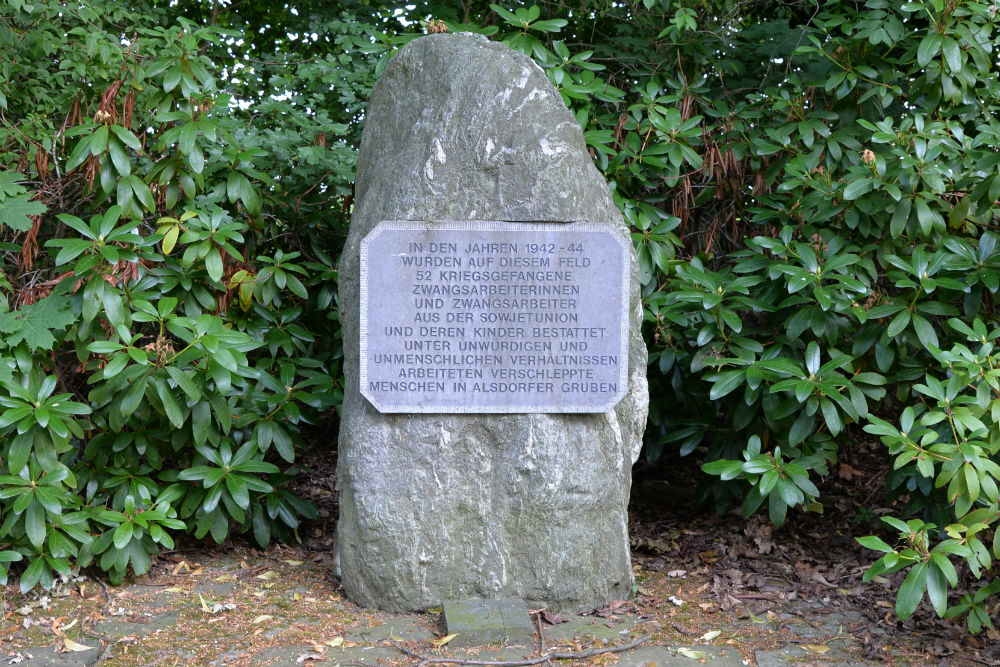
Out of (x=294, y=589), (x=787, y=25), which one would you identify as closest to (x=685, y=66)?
(x=787, y=25)

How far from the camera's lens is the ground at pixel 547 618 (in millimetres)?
3230

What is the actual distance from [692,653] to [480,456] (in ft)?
3.53

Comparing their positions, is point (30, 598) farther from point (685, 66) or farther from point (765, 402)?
point (685, 66)

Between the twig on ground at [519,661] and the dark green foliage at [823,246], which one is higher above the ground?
the dark green foliage at [823,246]

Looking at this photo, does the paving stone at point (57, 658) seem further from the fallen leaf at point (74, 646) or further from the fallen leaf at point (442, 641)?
the fallen leaf at point (442, 641)

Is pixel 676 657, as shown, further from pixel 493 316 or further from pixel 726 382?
pixel 493 316

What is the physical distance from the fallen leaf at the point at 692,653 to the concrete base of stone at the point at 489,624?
540 mm

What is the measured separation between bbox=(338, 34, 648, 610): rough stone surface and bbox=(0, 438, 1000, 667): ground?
176 mm

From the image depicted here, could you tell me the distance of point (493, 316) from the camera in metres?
3.66

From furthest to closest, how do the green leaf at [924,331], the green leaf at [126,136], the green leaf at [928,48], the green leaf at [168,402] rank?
the green leaf at [928,48] → the green leaf at [126,136] → the green leaf at [924,331] → the green leaf at [168,402]

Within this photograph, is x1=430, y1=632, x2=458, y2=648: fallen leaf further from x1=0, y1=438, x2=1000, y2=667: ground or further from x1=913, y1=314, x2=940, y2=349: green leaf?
x1=913, y1=314, x2=940, y2=349: green leaf

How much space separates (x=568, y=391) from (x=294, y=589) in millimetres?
1444

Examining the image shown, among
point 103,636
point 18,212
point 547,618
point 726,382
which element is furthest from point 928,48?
point 103,636

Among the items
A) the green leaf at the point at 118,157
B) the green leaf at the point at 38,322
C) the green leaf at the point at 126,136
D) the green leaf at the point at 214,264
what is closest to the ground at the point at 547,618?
the green leaf at the point at 38,322
